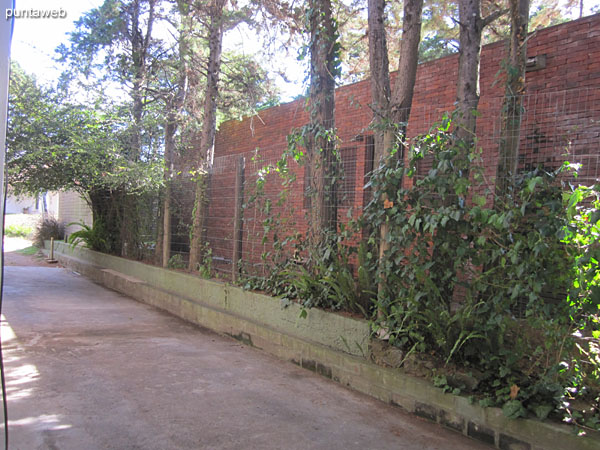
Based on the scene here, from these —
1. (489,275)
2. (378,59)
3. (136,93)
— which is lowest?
(489,275)

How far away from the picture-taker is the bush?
19.7 metres

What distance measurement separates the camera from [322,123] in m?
6.10

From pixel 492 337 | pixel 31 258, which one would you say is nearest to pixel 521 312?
pixel 492 337

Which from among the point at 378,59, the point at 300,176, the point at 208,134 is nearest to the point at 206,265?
the point at 300,176

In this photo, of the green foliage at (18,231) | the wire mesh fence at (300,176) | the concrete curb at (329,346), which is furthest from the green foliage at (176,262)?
the green foliage at (18,231)

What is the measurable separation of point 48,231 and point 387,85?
1834 centimetres

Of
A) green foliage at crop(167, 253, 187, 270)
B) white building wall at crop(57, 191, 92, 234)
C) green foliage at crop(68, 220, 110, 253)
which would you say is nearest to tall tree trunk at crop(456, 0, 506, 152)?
green foliage at crop(167, 253, 187, 270)

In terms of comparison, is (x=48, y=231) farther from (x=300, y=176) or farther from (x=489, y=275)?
(x=489, y=275)

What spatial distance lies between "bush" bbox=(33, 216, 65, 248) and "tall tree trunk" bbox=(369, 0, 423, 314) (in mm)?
→ 17714

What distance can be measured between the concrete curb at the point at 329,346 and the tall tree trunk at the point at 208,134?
658 mm

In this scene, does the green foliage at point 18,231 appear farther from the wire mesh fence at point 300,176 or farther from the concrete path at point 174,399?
the concrete path at point 174,399

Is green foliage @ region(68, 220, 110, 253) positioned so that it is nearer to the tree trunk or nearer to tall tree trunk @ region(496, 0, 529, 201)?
the tree trunk

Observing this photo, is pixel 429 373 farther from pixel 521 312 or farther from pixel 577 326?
pixel 577 326

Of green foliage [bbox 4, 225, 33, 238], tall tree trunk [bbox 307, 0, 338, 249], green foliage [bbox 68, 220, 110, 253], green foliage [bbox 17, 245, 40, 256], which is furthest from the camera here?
green foliage [bbox 4, 225, 33, 238]
